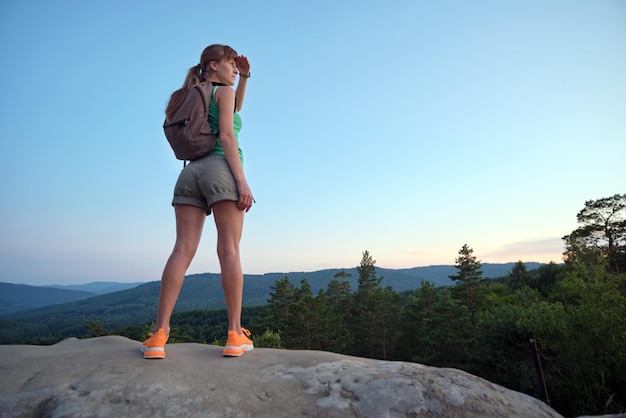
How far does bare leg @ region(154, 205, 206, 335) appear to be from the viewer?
2930mm

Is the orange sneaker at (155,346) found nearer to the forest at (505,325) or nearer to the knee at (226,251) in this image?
the knee at (226,251)

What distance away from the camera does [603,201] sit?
3941cm

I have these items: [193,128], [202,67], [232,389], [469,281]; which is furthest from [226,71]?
[469,281]

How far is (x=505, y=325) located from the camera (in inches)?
1066

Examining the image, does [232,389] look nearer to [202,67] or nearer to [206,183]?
[206,183]

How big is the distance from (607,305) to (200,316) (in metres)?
113

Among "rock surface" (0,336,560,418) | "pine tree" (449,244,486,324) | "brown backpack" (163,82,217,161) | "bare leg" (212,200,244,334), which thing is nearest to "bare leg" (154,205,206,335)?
"bare leg" (212,200,244,334)

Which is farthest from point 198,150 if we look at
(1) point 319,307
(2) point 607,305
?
(1) point 319,307

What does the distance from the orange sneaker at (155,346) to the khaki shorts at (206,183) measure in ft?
3.81

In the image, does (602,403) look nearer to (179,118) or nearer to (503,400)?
(503,400)

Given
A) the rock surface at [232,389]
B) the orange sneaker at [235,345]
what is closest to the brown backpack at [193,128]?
the orange sneaker at [235,345]

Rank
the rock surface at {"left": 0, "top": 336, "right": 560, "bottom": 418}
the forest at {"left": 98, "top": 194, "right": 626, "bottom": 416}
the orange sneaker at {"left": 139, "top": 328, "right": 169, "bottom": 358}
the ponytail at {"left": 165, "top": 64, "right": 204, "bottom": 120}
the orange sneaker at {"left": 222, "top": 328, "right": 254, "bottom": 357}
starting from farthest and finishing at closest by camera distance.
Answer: the forest at {"left": 98, "top": 194, "right": 626, "bottom": 416} < the ponytail at {"left": 165, "top": 64, "right": 204, "bottom": 120} < the orange sneaker at {"left": 222, "top": 328, "right": 254, "bottom": 357} < the orange sneaker at {"left": 139, "top": 328, "right": 169, "bottom": 358} < the rock surface at {"left": 0, "top": 336, "right": 560, "bottom": 418}

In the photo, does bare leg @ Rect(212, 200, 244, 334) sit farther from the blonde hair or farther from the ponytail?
the blonde hair

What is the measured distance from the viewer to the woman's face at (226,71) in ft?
11.0
